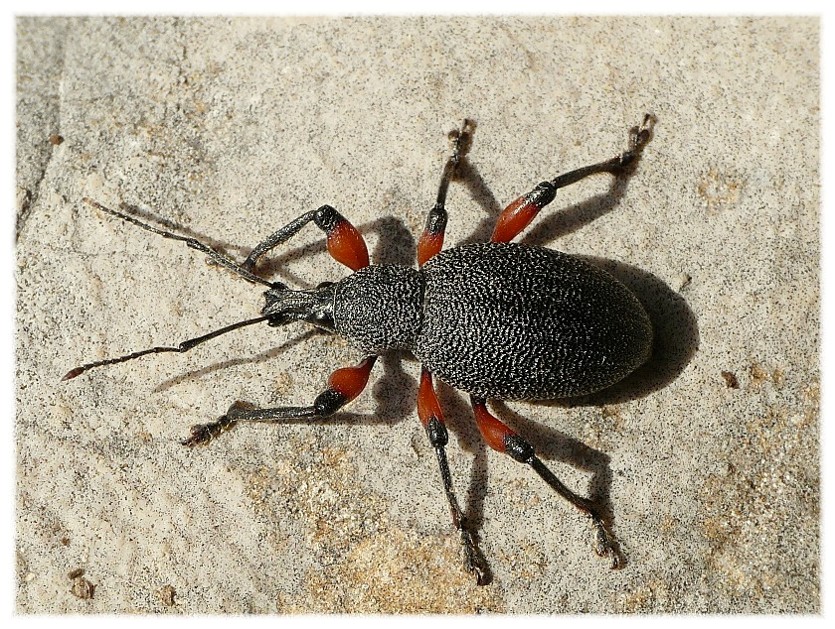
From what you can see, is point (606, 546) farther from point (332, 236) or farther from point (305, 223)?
point (305, 223)

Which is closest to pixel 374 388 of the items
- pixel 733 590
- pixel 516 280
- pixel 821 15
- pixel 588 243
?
pixel 516 280

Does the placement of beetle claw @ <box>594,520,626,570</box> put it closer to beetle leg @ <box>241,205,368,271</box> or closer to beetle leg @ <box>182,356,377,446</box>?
beetle leg @ <box>182,356,377,446</box>

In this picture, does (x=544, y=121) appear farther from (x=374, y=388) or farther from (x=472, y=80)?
(x=374, y=388)

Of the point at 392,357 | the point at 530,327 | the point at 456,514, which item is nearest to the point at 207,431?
the point at 392,357

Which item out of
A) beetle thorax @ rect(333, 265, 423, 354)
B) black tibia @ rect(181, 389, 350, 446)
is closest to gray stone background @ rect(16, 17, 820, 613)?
black tibia @ rect(181, 389, 350, 446)

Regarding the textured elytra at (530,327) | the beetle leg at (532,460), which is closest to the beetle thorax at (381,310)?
the textured elytra at (530,327)

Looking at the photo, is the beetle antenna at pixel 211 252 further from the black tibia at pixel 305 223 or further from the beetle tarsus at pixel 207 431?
the beetle tarsus at pixel 207 431
